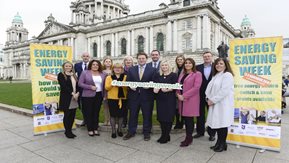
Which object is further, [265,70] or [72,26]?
[72,26]

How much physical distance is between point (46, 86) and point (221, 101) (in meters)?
4.43

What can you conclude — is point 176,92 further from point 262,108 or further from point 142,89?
point 262,108

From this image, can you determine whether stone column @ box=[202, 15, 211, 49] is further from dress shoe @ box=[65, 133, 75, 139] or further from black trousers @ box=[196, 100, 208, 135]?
dress shoe @ box=[65, 133, 75, 139]

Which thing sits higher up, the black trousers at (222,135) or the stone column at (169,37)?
the stone column at (169,37)

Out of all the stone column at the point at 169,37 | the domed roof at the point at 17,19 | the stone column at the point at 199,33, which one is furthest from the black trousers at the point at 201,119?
the domed roof at the point at 17,19

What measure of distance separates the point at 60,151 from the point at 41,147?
1.88 feet

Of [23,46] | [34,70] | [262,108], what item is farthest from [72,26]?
[262,108]

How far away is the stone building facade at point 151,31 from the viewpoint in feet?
100

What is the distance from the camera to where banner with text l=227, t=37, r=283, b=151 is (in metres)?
4.12

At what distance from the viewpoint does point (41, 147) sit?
437 centimetres

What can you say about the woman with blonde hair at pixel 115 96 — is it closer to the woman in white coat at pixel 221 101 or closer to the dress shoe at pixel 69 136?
the dress shoe at pixel 69 136

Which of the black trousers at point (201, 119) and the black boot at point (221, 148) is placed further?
the black trousers at point (201, 119)

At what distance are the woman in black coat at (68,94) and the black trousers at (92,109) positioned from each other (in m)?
0.29

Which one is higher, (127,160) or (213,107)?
(213,107)
